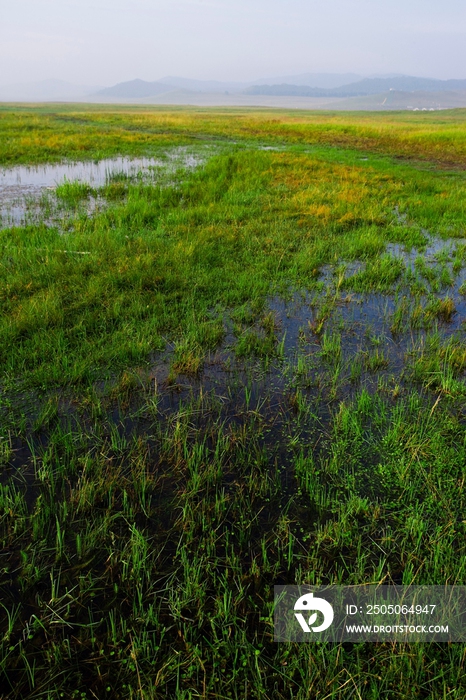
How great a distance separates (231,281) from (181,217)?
4181 mm

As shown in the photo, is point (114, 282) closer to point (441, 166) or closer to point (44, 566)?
point (44, 566)

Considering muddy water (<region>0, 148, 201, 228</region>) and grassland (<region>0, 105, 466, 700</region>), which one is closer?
grassland (<region>0, 105, 466, 700</region>)

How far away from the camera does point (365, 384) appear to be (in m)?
4.74

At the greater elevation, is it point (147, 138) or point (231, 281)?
point (147, 138)

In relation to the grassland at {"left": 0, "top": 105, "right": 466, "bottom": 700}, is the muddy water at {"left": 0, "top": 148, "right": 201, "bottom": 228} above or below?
above

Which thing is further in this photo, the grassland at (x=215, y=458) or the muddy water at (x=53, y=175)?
the muddy water at (x=53, y=175)

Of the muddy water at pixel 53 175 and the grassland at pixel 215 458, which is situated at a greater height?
the muddy water at pixel 53 175

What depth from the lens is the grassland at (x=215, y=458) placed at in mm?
2189

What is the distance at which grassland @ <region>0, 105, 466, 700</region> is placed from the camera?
219cm

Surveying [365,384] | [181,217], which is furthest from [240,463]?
[181,217]

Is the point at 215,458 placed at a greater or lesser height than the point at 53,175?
lesser

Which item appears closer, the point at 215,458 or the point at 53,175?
the point at 215,458

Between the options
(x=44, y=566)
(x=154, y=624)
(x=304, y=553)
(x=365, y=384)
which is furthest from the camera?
(x=365, y=384)

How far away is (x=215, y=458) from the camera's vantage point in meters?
3.57
